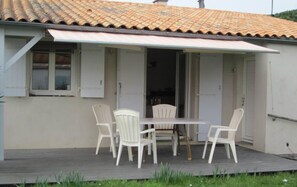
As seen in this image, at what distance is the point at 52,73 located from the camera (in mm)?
14180

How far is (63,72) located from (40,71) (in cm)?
73

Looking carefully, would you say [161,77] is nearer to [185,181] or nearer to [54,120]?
[54,120]

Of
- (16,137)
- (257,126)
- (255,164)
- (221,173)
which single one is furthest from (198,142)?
(16,137)

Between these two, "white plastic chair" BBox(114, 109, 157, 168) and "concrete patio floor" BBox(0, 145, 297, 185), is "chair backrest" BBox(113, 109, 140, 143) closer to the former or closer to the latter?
"white plastic chair" BBox(114, 109, 157, 168)

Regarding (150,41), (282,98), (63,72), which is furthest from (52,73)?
(282,98)

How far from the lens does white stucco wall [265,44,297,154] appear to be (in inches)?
553

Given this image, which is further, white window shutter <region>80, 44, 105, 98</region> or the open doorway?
the open doorway

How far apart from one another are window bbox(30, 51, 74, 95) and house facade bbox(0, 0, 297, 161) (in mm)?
32

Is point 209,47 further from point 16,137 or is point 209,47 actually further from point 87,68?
point 16,137

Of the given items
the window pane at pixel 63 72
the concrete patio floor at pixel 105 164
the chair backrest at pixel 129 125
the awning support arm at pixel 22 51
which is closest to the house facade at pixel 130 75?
the window pane at pixel 63 72

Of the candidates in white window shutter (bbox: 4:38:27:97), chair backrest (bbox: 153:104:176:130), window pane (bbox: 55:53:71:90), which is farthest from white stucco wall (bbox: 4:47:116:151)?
chair backrest (bbox: 153:104:176:130)

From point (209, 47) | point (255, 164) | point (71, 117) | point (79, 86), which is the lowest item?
point (255, 164)

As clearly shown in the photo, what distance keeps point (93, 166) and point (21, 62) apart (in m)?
4.45

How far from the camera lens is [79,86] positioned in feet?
46.9
